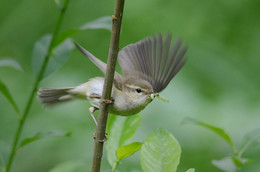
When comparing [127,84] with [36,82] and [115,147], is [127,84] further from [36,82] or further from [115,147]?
[115,147]

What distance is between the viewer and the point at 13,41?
5391 mm

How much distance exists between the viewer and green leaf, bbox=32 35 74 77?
2312 millimetres

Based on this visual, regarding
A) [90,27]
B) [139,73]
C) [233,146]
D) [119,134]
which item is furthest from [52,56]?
[233,146]

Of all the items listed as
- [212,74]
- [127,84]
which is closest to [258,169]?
[127,84]

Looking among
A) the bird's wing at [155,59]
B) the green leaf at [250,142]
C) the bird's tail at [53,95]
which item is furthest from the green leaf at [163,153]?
the bird's tail at [53,95]

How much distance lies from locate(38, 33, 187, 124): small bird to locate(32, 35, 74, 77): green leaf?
29cm

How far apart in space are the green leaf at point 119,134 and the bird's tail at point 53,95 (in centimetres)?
134

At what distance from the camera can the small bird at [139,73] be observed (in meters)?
1.91

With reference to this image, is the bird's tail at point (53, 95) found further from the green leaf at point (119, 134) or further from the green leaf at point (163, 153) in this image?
the green leaf at point (163, 153)

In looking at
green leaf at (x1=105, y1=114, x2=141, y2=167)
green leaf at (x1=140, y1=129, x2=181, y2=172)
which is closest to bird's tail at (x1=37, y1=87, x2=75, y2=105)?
green leaf at (x1=105, y1=114, x2=141, y2=167)

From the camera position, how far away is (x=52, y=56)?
233cm

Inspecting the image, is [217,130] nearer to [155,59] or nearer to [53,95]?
[155,59]

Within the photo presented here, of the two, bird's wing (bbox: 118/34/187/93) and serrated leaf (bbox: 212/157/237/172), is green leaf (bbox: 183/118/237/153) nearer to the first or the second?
serrated leaf (bbox: 212/157/237/172)

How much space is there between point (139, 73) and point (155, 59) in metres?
0.38
